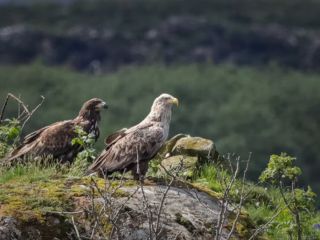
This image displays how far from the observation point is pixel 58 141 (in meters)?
17.2

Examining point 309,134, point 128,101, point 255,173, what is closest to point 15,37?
point 128,101

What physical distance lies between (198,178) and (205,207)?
2755 millimetres

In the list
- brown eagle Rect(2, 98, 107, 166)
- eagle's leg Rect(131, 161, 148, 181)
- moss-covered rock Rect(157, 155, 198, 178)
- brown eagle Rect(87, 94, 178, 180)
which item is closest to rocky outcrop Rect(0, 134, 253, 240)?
eagle's leg Rect(131, 161, 148, 181)

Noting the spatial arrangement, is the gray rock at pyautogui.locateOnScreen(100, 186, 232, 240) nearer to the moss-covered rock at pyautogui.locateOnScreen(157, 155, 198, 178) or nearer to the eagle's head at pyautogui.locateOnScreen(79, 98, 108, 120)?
the moss-covered rock at pyautogui.locateOnScreen(157, 155, 198, 178)

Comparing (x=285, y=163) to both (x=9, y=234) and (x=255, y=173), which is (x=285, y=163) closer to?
(x=9, y=234)

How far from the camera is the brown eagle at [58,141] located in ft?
55.7

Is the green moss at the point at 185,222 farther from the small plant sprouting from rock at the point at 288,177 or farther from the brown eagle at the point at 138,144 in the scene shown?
the brown eagle at the point at 138,144

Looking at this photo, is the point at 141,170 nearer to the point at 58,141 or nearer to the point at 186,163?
the point at 186,163

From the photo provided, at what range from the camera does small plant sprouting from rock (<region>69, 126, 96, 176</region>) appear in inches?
596

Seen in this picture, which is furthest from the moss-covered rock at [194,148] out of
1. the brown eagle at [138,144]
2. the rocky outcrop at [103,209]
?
the rocky outcrop at [103,209]

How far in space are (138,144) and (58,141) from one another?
1.69 meters

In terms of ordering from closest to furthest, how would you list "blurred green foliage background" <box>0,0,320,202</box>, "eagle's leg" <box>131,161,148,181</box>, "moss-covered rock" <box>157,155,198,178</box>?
"eagle's leg" <box>131,161,148,181</box> → "moss-covered rock" <box>157,155,198,178</box> → "blurred green foliage background" <box>0,0,320,202</box>

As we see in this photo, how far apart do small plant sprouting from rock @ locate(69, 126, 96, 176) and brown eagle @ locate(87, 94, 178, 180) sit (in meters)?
0.12

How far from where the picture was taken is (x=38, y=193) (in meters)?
13.6
